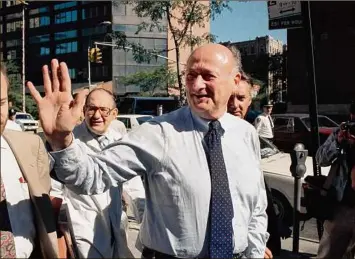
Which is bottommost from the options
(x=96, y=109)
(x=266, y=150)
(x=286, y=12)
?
(x=266, y=150)

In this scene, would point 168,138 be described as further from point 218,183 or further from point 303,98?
point 303,98

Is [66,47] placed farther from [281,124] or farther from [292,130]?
[292,130]

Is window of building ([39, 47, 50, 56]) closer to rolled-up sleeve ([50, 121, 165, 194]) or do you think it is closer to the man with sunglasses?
the man with sunglasses

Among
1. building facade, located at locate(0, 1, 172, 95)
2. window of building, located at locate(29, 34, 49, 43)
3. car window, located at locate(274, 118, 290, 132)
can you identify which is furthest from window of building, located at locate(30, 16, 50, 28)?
car window, located at locate(274, 118, 290, 132)

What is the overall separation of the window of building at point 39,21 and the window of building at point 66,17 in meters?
1.58

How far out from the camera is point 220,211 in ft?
6.72

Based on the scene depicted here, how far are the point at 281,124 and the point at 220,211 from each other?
1283cm

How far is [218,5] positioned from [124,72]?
40956mm

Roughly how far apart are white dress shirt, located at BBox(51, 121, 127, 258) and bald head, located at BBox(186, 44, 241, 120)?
970mm

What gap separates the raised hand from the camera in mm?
1682

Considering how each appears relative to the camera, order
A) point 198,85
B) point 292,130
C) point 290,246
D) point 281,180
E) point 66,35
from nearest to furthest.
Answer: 1. point 198,85
2. point 290,246
3. point 281,180
4. point 292,130
5. point 66,35

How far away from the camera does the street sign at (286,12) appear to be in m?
4.45

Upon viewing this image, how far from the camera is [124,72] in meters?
54.9

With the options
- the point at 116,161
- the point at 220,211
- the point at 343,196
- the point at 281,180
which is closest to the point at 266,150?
the point at 281,180
